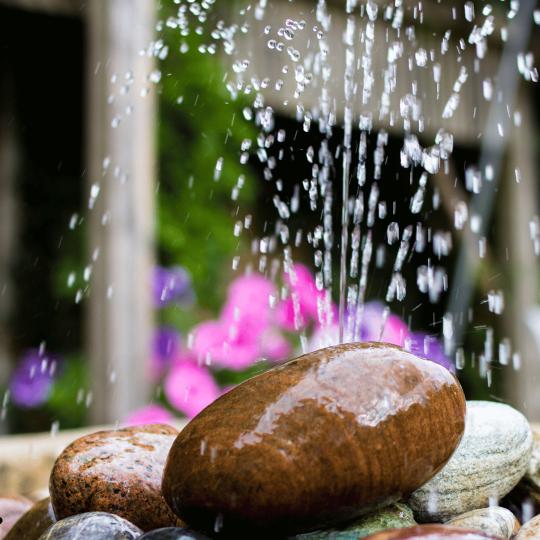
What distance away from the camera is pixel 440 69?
17.9ft

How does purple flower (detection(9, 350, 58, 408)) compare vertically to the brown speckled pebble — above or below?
below

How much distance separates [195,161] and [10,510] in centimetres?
276

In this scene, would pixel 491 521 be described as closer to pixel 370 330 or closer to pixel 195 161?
pixel 370 330

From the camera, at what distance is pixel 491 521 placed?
65.2 inches

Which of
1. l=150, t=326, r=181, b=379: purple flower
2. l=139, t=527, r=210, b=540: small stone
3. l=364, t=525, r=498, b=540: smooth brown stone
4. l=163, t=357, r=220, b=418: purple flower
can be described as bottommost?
l=163, t=357, r=220, b=418: purple flower

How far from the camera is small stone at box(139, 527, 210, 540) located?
4.91 ft

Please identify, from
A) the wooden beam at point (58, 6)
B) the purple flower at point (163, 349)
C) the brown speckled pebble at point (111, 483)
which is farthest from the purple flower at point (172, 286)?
the brown speckled pebble at point (111, 483)

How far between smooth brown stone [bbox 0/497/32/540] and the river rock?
977 millimetres

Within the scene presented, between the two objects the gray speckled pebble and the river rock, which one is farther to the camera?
the gray speckled pebble

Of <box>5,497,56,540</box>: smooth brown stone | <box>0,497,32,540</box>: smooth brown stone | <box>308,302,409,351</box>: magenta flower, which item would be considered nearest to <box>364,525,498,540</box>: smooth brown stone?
<box>5,497,56,540</box>: smooth brown stone

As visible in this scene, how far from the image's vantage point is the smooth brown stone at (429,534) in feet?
4.37

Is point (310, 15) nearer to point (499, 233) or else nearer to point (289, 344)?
point (289, 344)

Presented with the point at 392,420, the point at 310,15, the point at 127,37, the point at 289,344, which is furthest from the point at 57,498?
the point at 310,15

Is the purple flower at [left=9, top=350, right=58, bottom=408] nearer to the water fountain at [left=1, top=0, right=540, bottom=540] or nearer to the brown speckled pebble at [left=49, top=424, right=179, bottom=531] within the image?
the water fountain at [left=1, top=0, right=540, bottom=540]
